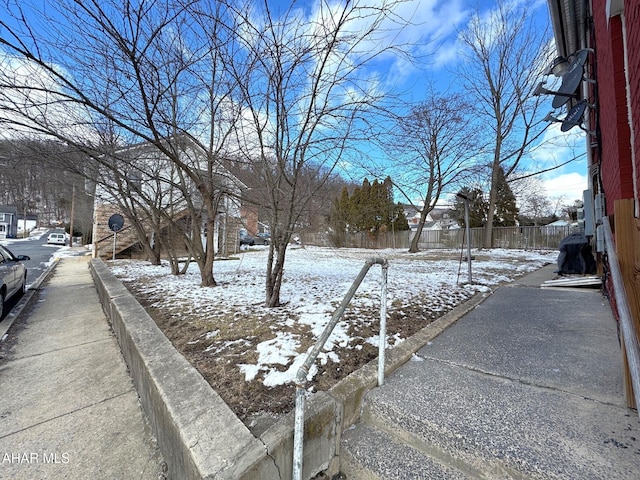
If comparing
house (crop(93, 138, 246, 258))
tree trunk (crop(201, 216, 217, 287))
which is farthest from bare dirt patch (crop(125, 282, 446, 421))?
A: house (crop(93, 138, 246, 258))

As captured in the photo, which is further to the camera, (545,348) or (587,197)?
(587,197)

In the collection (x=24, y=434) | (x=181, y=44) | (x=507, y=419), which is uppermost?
(x=181, y=44)

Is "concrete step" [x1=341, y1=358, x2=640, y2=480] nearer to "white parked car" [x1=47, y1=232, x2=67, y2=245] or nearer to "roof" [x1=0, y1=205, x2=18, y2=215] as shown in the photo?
"white parked car" [x1=47, y1=232, x2=67, y2=245]

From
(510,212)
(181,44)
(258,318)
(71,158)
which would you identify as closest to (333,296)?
(258,318)

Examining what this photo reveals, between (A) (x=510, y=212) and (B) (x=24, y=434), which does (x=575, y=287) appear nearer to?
(B) (x=24, y=434)

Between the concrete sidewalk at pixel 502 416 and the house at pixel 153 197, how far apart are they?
12.0 feet

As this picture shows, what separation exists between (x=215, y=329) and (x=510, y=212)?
2591 cm

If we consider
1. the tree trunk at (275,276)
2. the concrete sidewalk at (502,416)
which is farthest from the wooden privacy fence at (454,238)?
the concrete sidewalk at (502,416)

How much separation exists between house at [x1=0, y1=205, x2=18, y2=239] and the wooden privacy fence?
46.3 meters

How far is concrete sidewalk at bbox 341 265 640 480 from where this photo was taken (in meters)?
1.29

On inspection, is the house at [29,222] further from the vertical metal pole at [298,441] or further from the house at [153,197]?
the vertical metal pole at [298,441]

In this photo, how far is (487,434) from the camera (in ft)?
4.66

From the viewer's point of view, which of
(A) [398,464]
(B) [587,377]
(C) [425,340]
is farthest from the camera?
(C) [425,340]

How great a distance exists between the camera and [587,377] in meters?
1.88
